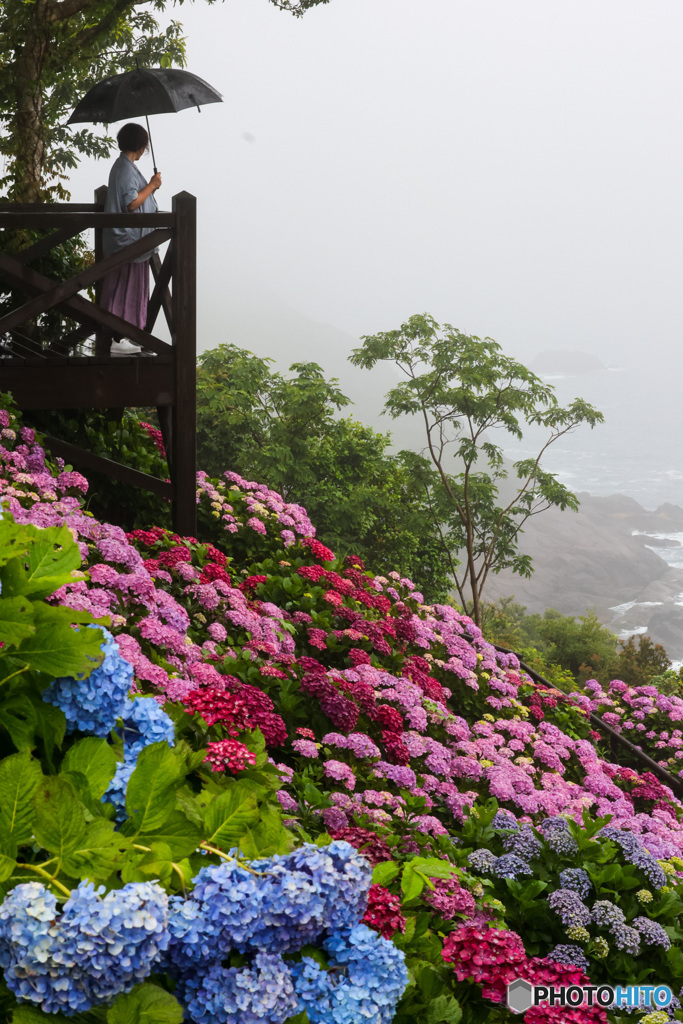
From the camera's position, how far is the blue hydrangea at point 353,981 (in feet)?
3.83

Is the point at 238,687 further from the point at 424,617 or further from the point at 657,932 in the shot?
the point at 424,617

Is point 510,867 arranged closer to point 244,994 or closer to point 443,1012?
point 443,1012

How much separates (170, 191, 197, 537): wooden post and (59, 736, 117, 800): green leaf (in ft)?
13.8

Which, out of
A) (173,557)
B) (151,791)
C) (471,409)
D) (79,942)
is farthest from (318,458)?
(79,942)

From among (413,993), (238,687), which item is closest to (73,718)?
(413,993)

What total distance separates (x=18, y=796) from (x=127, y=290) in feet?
18.5

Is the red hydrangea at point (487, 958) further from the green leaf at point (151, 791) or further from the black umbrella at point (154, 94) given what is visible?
the black umbrella at point (154, 94)

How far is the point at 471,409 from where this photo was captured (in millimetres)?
16328

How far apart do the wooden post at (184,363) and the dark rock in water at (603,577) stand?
64685 millimetres

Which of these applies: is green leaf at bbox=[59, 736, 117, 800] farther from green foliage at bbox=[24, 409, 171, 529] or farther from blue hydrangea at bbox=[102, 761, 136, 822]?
green foliage at bbox=[24, 409, 171, 529]

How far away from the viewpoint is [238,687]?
135 inches

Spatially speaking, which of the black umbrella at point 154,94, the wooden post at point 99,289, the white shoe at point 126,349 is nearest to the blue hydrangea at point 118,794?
the wooden post at point 99,289

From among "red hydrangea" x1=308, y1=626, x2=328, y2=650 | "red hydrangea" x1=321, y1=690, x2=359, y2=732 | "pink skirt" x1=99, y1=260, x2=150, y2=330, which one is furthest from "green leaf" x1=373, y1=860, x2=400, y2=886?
"pink skirt" x1=99, y1=260, x2=150, y2=330

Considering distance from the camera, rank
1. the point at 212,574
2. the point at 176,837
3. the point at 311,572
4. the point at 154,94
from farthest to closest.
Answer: the point at 154,94, the point at 311,572, the point at 212,574, the point at 176,837
